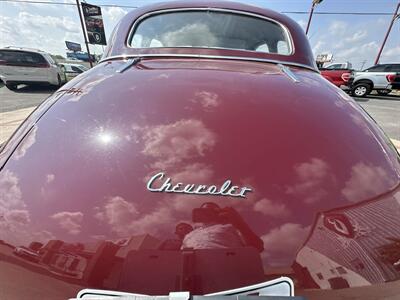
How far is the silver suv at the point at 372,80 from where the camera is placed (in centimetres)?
1520

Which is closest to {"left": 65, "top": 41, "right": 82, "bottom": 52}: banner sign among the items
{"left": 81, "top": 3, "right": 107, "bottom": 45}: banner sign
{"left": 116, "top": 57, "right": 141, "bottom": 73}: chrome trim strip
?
{"left": 81, "top": 3, "right": 107, "bottom": 45}: banner sign

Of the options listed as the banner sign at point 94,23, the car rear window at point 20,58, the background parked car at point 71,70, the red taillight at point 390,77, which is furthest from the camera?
the background parked car at point 71,70

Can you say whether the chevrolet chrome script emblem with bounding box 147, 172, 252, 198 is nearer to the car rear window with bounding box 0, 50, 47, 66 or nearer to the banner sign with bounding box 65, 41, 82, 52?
the car rear window with bounding box 0, 50, 47, 66

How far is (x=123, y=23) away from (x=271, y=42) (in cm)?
128

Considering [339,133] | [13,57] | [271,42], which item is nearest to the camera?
[339,133]

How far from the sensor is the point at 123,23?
2.45 meters

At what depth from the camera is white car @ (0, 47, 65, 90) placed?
11906mm

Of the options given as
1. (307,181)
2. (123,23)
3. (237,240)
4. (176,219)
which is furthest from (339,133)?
(123,23)

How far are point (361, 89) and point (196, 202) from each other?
17.0 m

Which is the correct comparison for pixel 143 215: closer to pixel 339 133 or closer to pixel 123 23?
pixel 339 133

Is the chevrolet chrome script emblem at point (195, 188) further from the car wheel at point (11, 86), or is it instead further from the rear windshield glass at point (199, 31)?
the car wheel at point (11, 86)

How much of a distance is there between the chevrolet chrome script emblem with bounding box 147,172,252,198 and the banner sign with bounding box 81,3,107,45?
721 inches

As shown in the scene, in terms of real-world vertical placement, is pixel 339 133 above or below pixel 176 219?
above

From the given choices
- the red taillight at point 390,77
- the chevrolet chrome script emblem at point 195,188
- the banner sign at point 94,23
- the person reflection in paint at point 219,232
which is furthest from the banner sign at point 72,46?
the person reflection in paint at point 219,232
